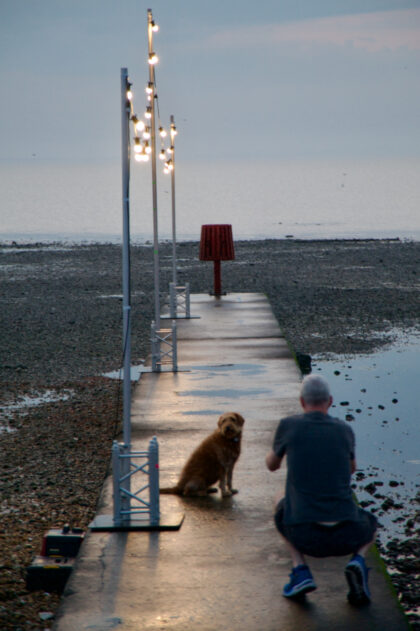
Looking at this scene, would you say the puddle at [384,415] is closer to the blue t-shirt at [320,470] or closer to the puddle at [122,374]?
the puddle at [122,374]

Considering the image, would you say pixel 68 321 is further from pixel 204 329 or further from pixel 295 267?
pixel 295 267

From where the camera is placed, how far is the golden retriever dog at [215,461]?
983 centimetres

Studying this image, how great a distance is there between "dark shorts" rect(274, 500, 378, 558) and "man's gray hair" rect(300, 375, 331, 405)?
96 cm

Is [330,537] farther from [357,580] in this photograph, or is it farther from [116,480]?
[116,480]

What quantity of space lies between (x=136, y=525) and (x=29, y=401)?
9.81 metres

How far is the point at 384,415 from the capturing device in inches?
712

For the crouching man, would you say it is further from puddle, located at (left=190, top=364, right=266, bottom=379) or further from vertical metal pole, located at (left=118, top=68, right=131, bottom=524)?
puddle, located at (left=190, top=364, right=266, bottom=379)

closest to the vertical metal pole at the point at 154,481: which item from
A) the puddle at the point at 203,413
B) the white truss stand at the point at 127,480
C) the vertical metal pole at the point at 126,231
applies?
the white truss stand at the point at 127,480

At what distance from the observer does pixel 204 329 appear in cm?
2488

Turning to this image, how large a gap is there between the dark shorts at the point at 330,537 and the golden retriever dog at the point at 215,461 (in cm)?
281

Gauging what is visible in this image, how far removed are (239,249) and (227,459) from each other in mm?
55680

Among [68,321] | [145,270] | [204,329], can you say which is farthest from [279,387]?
[145,270]

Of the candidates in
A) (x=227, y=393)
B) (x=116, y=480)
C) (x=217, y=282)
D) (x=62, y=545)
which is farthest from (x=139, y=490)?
(x=217, y=282)

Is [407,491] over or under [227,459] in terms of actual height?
under
